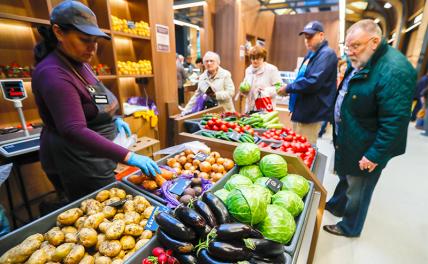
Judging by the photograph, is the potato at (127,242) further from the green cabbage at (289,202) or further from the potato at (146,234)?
the green cabbage at (289,202)

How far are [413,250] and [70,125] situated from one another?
302 centimetres

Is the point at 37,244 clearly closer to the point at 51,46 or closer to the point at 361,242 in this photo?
the point at 51,46

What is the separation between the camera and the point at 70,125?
112 centimetres

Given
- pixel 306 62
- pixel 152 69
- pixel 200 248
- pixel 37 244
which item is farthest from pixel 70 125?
pixel 152 69

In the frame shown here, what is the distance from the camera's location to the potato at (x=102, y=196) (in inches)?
44.8

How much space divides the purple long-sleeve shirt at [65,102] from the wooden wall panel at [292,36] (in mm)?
8845

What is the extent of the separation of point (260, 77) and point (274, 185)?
2303 mm

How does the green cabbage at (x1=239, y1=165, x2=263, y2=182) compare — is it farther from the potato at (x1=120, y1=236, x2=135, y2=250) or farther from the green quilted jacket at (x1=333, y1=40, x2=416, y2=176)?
the green quilted jacket at (x1=333, y1=40, x2=416, y2=176)

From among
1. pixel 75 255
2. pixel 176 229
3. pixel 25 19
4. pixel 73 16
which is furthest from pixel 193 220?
pixel 25 19

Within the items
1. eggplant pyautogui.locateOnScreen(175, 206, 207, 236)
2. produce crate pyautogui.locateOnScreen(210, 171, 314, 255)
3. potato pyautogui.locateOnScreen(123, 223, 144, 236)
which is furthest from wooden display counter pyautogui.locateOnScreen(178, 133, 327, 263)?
potato pyautogui.locateOnScreen(123, 223, 144, 236)

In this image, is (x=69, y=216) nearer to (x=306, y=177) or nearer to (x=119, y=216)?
(x=119, y=216)

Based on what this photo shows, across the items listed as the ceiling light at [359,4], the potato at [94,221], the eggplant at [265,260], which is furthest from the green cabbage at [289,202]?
the ceiling light at [359,4]

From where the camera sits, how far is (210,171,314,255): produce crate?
925 millimetres

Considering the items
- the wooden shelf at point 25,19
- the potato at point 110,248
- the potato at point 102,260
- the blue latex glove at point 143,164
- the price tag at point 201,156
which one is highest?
the wooden shelf at point 25,19
